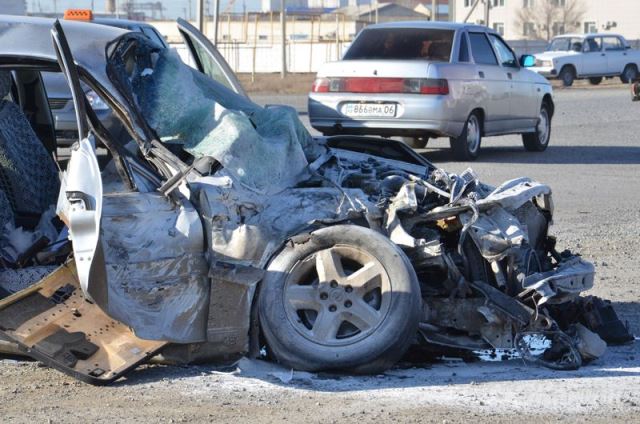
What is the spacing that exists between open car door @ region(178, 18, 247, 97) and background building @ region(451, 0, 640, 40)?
3085 inches

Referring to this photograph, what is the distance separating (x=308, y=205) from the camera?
573 centimetres

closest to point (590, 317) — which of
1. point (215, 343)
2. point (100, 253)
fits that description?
point (215, 343)

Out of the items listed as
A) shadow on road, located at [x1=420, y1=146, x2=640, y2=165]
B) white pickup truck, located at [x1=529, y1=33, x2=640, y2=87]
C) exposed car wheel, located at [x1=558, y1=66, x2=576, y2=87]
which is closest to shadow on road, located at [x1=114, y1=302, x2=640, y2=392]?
shadow on road, located at [x1=420, y1=146, x2=640, y2=165]

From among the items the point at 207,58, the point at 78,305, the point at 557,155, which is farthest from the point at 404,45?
the point at 78,305

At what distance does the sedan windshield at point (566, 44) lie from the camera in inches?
1615

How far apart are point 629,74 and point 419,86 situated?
29649 mm

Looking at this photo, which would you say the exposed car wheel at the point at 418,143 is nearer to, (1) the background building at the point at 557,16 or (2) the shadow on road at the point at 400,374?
(2) the shadow on road at the point at 400,374

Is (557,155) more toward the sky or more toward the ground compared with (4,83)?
more toward the ground

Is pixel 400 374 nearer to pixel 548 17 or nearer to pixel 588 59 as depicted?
pixel 588 59

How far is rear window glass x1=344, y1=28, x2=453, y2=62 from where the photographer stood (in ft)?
49.8

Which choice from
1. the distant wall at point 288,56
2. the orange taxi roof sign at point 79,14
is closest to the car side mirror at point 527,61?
the orange taxi roof sign at point 79,14

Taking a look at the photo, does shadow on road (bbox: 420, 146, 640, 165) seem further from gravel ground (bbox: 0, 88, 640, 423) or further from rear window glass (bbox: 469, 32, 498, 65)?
gravel ground (bbox: 0, 88, 640, 423)

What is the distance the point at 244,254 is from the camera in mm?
5500

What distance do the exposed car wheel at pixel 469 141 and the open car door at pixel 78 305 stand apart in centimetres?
1007
